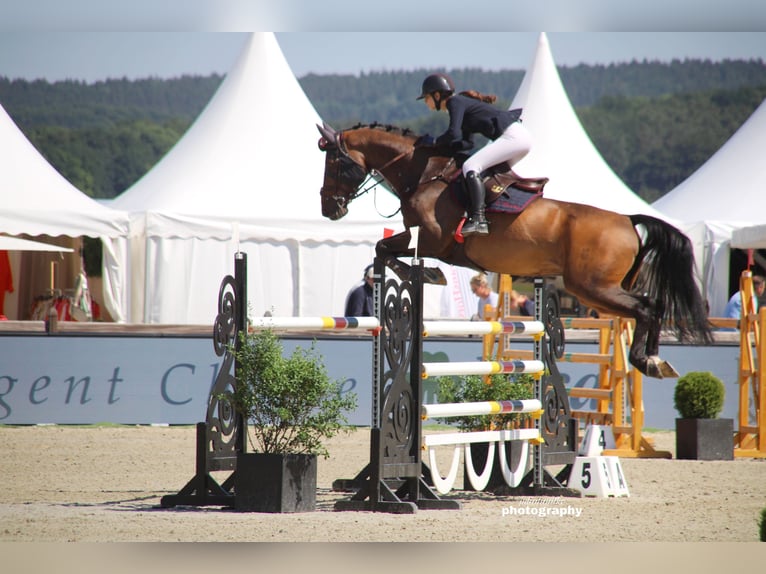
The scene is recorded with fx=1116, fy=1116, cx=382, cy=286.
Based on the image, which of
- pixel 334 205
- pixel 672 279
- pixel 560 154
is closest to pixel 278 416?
pixel 334 205

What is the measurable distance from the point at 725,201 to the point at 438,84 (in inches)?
318

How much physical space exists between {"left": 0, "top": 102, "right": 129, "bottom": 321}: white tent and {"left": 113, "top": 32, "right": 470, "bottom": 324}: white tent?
19 cm

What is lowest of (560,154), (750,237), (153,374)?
(153,374)

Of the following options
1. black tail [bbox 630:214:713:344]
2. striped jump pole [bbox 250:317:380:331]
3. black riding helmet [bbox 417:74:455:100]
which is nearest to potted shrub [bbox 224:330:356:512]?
striped jump pole [bbox 250:317:380:331]

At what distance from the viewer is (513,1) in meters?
4.99

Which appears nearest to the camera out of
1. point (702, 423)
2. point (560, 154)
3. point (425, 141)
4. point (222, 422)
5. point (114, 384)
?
point (222, 422)

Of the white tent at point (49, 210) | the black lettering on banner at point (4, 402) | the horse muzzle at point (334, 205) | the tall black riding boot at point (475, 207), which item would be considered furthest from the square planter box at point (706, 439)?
the white tent at point (49, 210)

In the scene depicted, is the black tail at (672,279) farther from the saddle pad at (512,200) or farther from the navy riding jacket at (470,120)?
the navy riding jacket at (470,120)

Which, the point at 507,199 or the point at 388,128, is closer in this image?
the point at 507,199

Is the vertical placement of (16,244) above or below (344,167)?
above

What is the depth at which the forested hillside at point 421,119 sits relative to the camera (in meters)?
6.75

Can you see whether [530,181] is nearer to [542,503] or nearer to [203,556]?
[542,503]

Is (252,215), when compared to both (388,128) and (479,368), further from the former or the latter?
(479,368)

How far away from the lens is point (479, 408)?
5.55m
